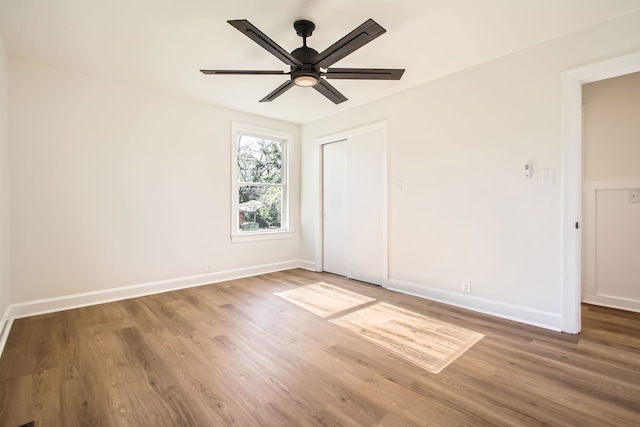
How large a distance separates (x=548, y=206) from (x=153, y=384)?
3.40m

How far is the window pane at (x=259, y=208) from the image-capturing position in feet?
15.2

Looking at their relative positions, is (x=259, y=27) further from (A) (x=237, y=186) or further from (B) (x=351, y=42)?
(A) (x=237, y=186)

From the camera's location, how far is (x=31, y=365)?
2.04 metres

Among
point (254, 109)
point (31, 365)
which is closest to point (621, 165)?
point (254, 109)

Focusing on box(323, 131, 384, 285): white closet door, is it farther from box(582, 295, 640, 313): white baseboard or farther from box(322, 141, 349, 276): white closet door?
box(582, 295, 640, 313): white baseboard

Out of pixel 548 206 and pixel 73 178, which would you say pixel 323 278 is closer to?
pixel 548 206

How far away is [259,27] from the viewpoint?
93.6 inches

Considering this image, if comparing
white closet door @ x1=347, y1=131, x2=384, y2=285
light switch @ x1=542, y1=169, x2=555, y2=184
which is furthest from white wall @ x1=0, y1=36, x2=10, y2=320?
light switch @ x1=542, y1=169, x2=555, y2=184

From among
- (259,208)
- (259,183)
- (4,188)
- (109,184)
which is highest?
(259,183)

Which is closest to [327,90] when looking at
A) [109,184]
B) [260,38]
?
[260,38]

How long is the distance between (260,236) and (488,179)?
331 cm

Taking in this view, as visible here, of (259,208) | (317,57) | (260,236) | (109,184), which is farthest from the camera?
(259,208)

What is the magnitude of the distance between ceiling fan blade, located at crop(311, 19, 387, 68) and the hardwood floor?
2193mm

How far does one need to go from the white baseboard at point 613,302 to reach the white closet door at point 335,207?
2.92 m
